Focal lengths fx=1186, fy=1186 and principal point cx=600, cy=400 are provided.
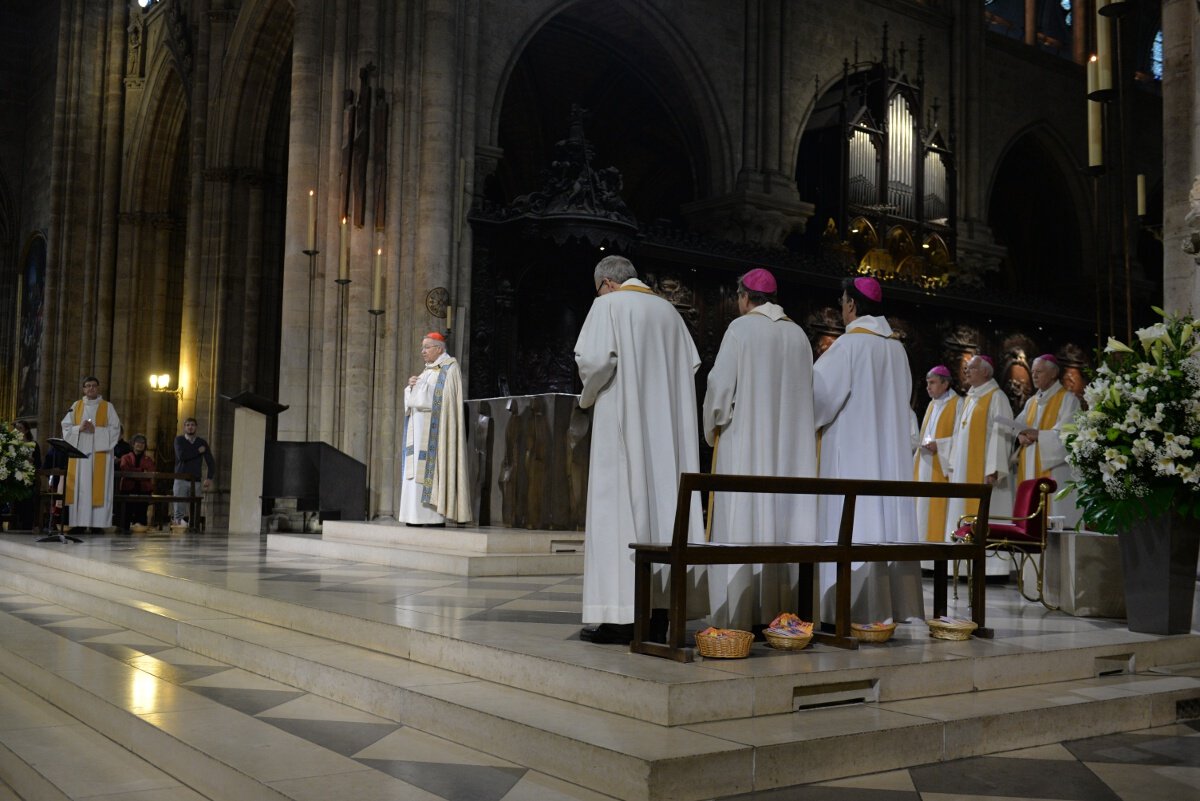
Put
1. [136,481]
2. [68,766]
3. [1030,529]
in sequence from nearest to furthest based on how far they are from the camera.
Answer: [68,766] < [1030,529] < [136,481]

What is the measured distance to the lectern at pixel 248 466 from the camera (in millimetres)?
13469

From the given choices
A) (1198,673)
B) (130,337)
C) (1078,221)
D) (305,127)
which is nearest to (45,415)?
(130,337)

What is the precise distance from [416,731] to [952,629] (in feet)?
7.42

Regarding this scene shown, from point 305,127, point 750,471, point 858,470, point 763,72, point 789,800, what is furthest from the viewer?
point 763,72

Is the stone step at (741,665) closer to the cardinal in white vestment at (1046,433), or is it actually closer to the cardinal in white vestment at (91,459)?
the cardinal in white vestment at (1046,433)

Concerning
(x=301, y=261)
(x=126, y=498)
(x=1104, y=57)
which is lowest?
(x=126, y=498)

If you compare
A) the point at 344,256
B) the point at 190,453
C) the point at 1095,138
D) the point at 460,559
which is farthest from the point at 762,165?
the point at 1095,138

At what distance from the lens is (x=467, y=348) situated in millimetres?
13328

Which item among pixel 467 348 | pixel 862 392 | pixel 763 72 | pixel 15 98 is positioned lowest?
pixel 862 392

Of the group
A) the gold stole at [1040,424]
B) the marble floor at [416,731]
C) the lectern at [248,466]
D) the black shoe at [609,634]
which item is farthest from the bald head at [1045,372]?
the lectern at [248,466]

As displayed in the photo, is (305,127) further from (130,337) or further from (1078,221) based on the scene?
(1078,221)

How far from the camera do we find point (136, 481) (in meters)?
16.2

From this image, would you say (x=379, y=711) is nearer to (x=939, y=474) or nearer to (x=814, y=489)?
(x=814, y=489)

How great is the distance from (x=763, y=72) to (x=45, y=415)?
1497cm
